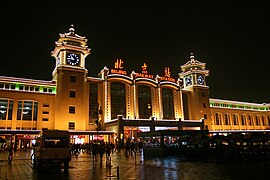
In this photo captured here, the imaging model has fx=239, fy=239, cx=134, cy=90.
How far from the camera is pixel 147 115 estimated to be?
202 ft

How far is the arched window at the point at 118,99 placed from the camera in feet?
189

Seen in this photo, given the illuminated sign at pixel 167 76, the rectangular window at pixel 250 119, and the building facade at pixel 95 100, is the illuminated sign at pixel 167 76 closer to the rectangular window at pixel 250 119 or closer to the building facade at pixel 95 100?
the building facade at pixel 95 100

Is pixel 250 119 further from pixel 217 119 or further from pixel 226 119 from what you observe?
pixel 217 119

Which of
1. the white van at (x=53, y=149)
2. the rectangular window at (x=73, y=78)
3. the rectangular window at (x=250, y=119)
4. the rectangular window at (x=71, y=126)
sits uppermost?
the rectangular window at (x=73, y=78)

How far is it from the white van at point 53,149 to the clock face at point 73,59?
41.2 meters

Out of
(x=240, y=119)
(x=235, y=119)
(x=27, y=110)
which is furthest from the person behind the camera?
(x=240, y=119)

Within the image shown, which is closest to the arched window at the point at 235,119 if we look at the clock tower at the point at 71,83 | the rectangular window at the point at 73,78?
the clock tower at the point at 71,83

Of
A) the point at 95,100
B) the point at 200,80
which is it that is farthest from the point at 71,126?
the point at 200,80

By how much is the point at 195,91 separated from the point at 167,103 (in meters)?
12.5

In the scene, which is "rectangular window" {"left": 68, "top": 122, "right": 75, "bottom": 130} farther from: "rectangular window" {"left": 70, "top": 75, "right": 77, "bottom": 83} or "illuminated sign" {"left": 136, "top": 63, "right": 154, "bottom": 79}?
"illuminated sign" {"left": 136, "top": 63, "right": 154, "bottom": 79}

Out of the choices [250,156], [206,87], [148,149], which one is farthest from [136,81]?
[250,156]

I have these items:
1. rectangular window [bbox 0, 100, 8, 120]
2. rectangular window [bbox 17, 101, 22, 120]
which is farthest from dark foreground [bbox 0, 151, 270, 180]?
rectangular window [bbox 17, 101, 22, 120]

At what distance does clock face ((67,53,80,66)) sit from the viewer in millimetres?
56578

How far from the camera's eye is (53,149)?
1711 centimetres
